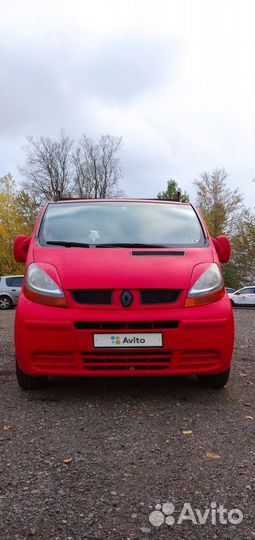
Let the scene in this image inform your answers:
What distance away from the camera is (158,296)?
12.6 ft

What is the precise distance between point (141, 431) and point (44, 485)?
0.91 meters

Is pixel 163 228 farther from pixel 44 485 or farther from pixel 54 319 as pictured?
pixel 44 485

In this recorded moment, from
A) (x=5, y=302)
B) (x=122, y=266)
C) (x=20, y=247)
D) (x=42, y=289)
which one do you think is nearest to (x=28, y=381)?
(x=42, y=289)

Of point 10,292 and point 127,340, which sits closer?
point 127,340

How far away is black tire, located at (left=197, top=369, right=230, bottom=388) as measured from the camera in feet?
13.7

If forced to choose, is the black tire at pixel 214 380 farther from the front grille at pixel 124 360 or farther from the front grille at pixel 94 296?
the front grille at pixel 94 296

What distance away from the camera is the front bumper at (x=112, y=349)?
3736mm

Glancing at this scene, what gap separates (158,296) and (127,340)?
41 centimetres

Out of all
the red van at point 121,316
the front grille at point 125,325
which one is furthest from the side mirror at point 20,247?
the front grille at point 125,325

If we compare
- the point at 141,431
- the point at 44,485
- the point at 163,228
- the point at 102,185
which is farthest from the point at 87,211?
the point at 102,185

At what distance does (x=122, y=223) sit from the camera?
15.6 ft

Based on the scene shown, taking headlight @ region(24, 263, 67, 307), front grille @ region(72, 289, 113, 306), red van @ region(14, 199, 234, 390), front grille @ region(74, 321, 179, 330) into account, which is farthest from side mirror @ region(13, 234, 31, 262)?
front grille @ region(74, 321, 179, 330)

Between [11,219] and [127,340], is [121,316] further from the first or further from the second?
[11,219]

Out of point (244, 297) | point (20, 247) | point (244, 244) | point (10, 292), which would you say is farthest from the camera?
point (244, 244)
